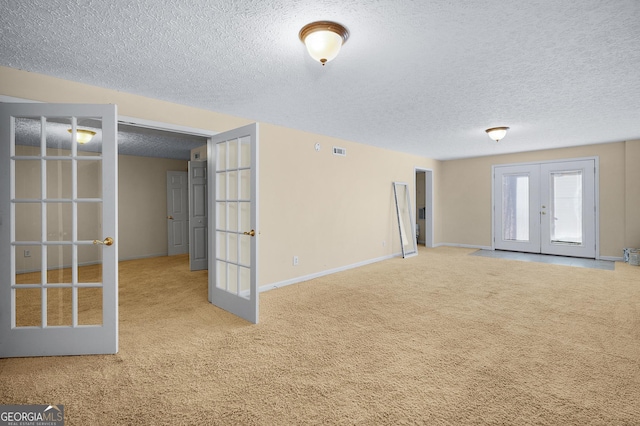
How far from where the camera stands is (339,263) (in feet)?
18.2

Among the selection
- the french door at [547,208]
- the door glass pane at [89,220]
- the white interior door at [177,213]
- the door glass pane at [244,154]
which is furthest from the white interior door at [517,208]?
the door glass pane at [89,220]

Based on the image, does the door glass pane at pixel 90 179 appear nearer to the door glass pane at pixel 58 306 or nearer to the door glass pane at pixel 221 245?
the door glass pane at pixel 58 306

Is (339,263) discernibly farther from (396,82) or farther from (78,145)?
(78,145)

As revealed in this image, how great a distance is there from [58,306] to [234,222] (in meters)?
1.65

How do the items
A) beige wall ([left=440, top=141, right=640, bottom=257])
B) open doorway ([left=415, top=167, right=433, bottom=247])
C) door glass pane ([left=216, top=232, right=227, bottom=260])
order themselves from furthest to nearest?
open doorway ([left=415, top=167, right=433, bottom=247]), beige wall ([left=440, top=141, right=640, bottom=257]), door glass pane ([left=216, top=232, right=227, bottom=260])

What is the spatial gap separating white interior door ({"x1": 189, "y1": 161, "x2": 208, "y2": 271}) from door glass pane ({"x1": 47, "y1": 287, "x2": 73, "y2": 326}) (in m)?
3.28

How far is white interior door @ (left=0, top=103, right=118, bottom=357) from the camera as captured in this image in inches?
96.9

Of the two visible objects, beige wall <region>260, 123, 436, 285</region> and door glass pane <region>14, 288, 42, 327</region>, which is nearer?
door glass pane <region>14, 288, 42, 327</region>

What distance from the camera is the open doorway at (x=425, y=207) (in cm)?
826

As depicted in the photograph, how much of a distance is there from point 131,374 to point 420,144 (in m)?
5.77

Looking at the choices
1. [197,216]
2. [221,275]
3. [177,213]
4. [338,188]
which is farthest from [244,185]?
[177,213]

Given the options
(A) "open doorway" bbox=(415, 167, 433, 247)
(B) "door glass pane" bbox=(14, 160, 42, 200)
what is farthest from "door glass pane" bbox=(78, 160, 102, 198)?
(A) "open doorway" bbox=(415, 167, 433, 247)

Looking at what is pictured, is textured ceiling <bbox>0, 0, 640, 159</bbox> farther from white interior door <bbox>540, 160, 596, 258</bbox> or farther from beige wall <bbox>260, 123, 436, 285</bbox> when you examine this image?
white interior door <bbox>540, 160, 596, 258</bbox>

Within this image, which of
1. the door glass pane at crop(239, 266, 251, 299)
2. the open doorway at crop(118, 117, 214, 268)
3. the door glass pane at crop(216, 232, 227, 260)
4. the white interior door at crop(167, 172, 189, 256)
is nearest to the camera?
the door glass pane at crop(239, 266, 251, 299)
